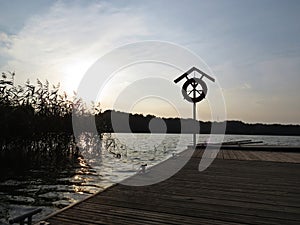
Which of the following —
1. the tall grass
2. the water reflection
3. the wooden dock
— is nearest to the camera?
the wooden dock

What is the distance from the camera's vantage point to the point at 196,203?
3584mm

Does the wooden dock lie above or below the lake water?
above

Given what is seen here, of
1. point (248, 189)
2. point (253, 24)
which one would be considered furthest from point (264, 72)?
point (248, 189)

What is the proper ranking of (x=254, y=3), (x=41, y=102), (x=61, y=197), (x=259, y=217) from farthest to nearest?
(x=41, y=102)
(x=254, y=3)
(x=61, y=197)
(x=259, y=217)

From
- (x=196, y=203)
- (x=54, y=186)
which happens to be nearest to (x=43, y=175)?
(x=54, y=186)

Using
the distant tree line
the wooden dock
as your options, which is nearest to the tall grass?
the distant tree line

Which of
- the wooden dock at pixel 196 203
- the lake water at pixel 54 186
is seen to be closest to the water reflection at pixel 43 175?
the lake water at pixel 54 186

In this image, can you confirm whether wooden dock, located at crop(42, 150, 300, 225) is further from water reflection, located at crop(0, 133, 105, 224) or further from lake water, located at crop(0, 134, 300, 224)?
water reflection, located at crop(0, 133, 105, 224)

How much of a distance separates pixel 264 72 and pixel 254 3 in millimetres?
5144

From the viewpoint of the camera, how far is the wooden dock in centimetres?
298

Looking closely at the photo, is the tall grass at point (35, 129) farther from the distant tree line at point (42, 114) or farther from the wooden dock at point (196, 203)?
the wooden dock at point (196, 203)

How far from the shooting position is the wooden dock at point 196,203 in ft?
9.77

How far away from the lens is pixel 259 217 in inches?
121

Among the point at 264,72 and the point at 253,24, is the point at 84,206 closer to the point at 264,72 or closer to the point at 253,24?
the point at 253,24
